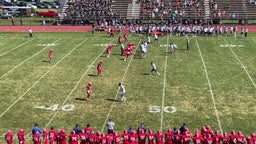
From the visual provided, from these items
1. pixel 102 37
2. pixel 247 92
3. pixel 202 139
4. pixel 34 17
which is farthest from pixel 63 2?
pixel 202 139

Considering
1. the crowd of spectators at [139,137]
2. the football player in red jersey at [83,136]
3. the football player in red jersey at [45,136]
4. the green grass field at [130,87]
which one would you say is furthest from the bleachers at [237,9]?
the football player in red jersey at [45,136]

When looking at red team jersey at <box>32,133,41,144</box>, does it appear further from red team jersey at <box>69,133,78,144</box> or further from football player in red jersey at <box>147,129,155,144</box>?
football player in red jersey at <box>147,129,155,144</box>

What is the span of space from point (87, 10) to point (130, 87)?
31963 millimetres

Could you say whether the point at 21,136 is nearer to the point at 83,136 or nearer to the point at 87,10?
the point at 83,136

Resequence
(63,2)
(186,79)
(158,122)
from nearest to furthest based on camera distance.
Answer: (158,122)
(186,79)
(63,2)

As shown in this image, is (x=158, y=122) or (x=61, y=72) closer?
(x=158, y=122)

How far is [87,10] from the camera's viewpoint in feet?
188

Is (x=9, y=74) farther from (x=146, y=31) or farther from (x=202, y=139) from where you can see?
(x=146, y=31)

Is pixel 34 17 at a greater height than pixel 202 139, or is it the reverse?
pixel 34 17

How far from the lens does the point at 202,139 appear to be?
57.3 ft

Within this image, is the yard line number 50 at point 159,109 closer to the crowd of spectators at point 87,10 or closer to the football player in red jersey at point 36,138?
the football player in red jersey at point 36,138

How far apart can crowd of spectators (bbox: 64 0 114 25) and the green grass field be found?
16.2m

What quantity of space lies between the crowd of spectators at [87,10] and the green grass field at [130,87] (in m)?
16.2

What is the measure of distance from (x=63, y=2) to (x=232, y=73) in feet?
114
